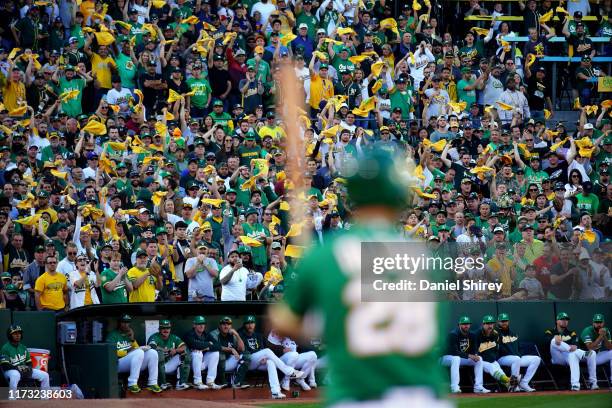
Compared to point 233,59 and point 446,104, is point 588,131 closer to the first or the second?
point 446,104

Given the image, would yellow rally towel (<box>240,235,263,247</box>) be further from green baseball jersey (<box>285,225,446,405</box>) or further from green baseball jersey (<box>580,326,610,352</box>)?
green baseball jersey (<box>285,225,446,405</box>)

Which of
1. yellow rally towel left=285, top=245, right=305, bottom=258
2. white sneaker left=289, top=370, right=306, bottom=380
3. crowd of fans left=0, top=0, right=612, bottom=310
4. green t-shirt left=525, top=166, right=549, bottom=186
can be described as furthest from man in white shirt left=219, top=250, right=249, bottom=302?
green t-shirt left=525, top=166, right=549, bottom=186

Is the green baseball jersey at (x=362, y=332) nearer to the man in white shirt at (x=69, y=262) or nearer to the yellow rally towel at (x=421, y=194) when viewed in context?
the man in white shirt at (x=69, y=262)

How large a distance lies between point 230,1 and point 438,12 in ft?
14.5

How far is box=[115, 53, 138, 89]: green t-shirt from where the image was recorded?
2022cm

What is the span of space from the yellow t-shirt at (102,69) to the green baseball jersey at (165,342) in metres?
6.36

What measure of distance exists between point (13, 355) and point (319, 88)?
29.7ft

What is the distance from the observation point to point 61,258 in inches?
611

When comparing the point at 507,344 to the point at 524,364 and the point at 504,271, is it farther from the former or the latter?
the point at 504,271

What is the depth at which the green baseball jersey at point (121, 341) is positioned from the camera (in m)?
14.5

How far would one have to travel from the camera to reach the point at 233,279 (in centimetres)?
1571

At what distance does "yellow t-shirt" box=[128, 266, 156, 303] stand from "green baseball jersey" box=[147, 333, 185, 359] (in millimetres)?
560

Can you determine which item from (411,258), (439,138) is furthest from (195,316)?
(411,258)

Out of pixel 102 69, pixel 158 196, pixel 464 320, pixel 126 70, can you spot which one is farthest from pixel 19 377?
pixel 126 70
